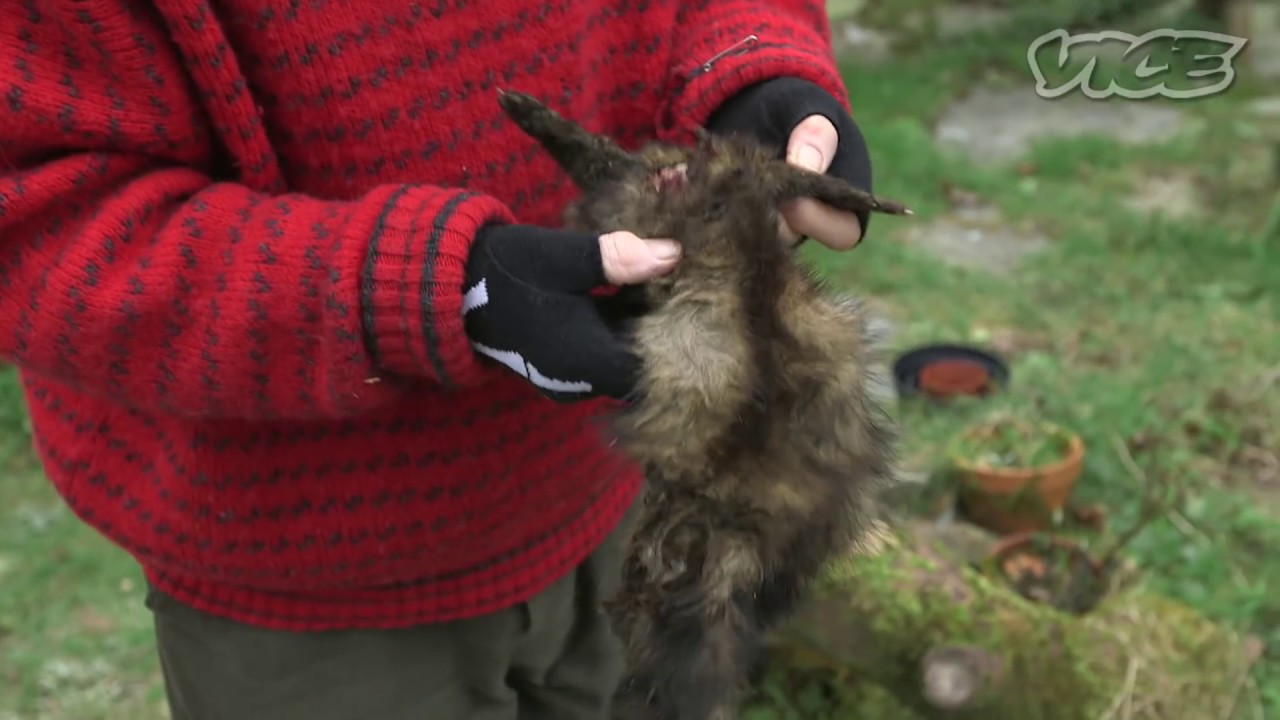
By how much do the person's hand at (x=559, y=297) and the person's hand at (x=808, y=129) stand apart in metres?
0.21

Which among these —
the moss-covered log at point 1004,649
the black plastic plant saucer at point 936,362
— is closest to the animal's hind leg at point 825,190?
the moss-covered log at point 1004,649

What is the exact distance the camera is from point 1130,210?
5070 mm

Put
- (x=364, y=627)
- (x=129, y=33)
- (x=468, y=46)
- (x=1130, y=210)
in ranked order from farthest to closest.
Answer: (x=1130, y=210)
(x=364, y=627)
(x=468, y=46)
(x=129, y=33)

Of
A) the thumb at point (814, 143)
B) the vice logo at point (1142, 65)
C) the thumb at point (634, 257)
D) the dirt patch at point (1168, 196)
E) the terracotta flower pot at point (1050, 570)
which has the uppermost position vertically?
the vice logo at point (1142, 65)

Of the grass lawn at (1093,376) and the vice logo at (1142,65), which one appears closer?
the grass lawn at (1093,376)

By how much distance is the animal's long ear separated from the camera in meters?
1.12

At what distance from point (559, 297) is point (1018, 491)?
247 cm

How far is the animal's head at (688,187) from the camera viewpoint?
1.05m

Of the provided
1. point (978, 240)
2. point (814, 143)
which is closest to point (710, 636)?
point (814, 143)

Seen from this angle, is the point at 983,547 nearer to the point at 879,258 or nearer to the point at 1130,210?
Result: the point at 879,258

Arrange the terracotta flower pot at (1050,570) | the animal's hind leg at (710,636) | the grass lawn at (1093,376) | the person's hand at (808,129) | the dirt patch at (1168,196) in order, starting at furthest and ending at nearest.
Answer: the dirt patch at (1168,196)
the grass lawn at (1093,376)
the terracotta flower pot at (1050,570)
the person's hand at (808,129)
the animal's hind leg at (710,636)

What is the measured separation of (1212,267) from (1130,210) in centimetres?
54

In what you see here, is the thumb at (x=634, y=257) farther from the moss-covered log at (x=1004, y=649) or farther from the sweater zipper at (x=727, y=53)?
the moss-covered log at (x=1004, y=649)

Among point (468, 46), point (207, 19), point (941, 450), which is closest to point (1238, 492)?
point (941, 450)
